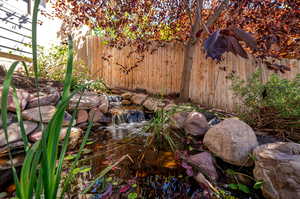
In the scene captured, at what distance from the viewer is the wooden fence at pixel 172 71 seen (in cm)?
325

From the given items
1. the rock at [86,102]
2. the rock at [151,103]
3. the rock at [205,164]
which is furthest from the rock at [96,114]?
the rock at [205,164]

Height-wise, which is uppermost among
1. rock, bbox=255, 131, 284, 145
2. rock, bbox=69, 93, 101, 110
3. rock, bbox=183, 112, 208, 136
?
rock, bbox=69, 93, 101, 110

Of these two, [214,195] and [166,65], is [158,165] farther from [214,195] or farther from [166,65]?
[166,65]

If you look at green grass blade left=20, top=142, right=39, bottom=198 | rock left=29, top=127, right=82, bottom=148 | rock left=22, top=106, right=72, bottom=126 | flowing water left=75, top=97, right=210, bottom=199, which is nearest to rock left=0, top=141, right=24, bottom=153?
rock left=29, top=127, right=82, bottom=148

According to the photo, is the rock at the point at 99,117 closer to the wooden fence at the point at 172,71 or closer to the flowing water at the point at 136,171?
the flowing water at the point at 136,171

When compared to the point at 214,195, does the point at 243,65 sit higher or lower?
higher

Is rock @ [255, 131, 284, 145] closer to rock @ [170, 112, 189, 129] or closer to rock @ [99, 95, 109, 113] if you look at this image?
rock @ [170, 112, 189, 129]

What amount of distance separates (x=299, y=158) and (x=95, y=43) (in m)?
5.56

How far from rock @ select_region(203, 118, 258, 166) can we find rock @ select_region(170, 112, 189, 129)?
2.21 feet

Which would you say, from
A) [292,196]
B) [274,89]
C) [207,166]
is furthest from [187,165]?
[274,89]

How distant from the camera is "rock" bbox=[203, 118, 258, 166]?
1.41 metres

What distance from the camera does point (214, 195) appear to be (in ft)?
3.49

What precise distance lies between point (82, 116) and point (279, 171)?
8.52 ft

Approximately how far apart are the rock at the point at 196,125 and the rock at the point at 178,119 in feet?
0.51
